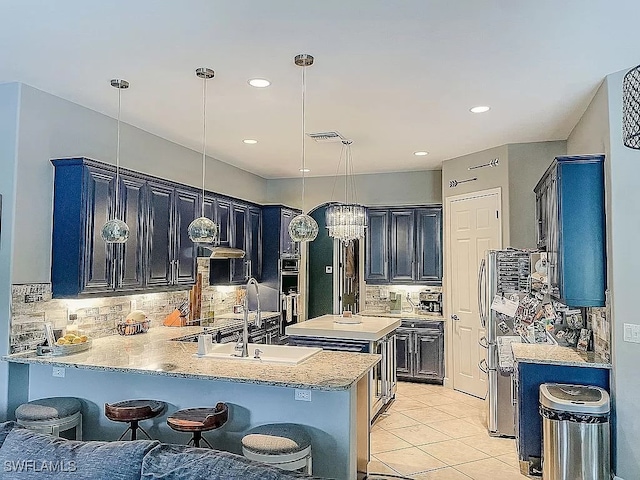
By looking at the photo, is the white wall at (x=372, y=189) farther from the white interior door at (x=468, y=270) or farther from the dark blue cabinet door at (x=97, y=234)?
the dark blue cabinet door at (x=97, y=234)

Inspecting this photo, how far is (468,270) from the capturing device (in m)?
6.45

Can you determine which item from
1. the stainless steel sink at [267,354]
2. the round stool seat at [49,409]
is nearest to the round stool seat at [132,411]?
the round stool seat at [49,409]

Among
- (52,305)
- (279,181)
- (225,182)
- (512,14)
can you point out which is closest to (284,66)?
(512,14)

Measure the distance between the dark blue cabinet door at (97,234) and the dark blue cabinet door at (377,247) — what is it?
400 cm

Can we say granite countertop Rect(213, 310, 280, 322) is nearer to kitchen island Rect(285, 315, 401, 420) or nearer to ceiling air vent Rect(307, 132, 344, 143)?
kitchen island Rect(285, 315, 401, 420)

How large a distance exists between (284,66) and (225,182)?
3469mm

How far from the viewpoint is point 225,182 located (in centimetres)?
692

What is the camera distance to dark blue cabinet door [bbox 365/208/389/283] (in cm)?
745

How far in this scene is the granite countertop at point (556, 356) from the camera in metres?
3.75

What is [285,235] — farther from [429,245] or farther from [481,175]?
[481,175]

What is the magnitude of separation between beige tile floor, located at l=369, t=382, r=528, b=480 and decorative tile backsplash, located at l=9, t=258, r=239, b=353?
2.40 metres

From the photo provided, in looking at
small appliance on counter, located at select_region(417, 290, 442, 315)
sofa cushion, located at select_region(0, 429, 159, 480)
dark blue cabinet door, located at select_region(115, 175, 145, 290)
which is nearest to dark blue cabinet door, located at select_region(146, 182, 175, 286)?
dark blue cabinet door, located at select_region(115, 175, 145, 290)

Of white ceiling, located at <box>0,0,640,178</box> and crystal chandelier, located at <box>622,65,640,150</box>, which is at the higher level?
white ceiling, located at <box>0,0,640,178</box>

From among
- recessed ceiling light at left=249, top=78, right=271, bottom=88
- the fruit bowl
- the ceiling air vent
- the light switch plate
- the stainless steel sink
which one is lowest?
the stainless steel sink
